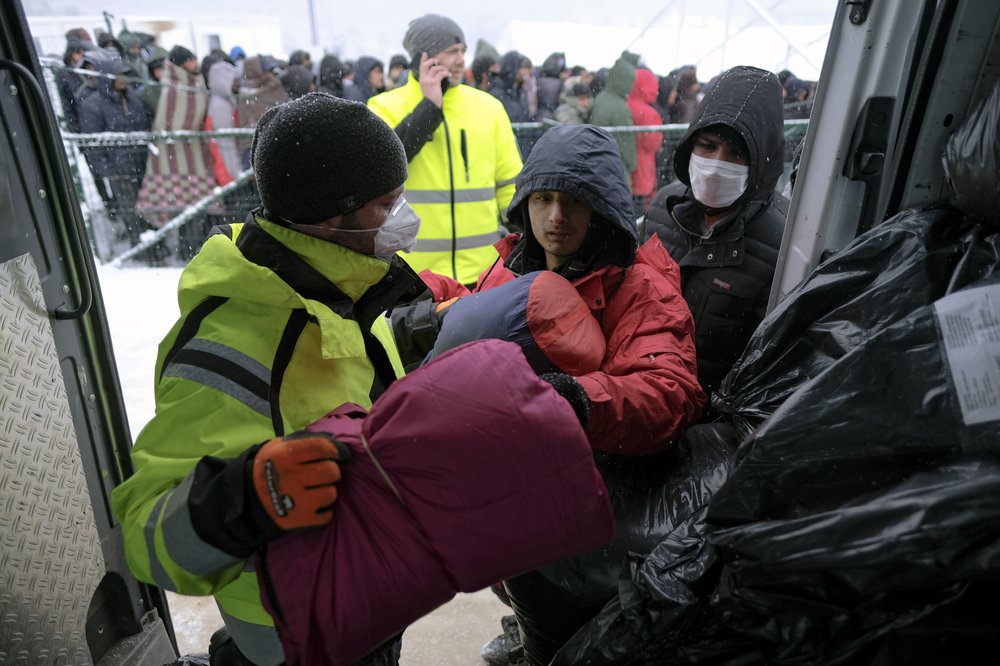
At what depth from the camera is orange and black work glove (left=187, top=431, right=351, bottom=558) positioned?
40.8 inches

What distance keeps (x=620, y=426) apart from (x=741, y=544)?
45 centimetres

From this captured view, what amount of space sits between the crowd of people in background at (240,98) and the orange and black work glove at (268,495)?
15.9 ft

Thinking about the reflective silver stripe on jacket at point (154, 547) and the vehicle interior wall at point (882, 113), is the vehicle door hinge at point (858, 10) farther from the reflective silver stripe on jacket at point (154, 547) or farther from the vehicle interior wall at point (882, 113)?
the reflective silver stripe on jacket at point (154, 547)

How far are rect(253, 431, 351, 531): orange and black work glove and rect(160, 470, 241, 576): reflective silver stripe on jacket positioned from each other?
0.13 meters

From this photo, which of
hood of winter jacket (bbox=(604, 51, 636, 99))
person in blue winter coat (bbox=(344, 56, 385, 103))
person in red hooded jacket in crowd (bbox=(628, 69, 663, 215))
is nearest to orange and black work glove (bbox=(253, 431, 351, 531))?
person in red hooded jacket in crowd (bbox=(628, 69, 663, 215))

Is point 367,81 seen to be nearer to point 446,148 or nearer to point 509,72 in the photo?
point 509,72

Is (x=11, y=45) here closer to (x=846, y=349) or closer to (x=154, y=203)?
(x=846, y=349)

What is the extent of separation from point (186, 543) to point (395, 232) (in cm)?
75

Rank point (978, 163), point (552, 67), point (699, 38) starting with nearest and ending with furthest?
point (978, 163) → point (552, 67) → point (699, 38)

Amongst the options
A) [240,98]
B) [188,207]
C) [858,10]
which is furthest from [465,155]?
[240,98]

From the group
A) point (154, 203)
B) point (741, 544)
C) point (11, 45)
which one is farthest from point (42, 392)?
point (154, 203)

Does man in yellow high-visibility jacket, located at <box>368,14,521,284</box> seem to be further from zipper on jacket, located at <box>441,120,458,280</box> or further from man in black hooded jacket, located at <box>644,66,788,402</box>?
man in black hooded jacket, located at <box>644,66,788,402</box>

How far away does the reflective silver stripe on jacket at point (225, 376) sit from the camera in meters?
1.20

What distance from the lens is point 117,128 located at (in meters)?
→ 6.65
